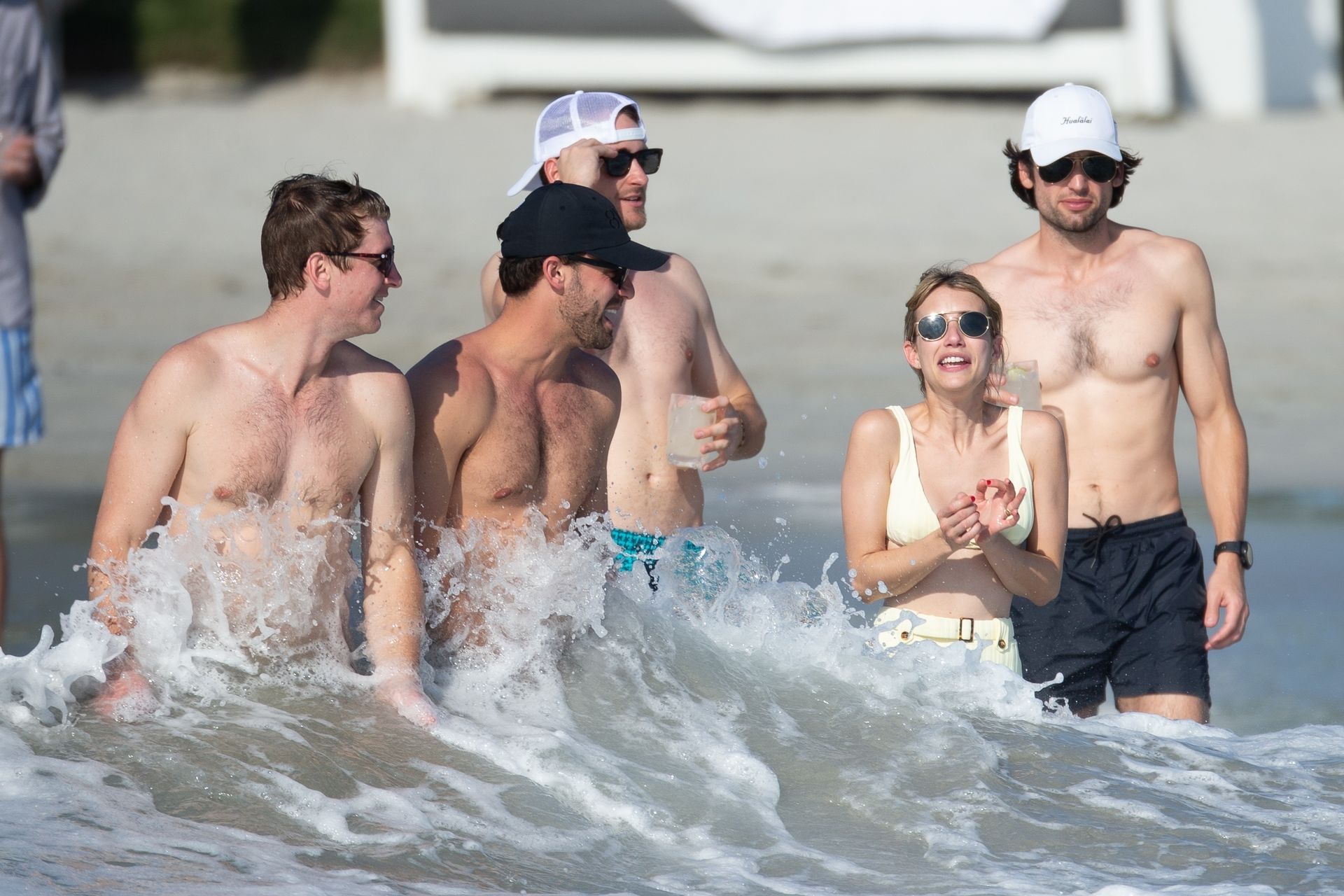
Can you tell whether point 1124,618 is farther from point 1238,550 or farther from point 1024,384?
point 1024,384

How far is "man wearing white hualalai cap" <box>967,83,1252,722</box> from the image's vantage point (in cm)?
497

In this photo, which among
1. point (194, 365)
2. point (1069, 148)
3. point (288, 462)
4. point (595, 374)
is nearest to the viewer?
point (194, 365)

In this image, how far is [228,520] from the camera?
13.2 ft

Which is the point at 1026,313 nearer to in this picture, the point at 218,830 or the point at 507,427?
the point at 507,427

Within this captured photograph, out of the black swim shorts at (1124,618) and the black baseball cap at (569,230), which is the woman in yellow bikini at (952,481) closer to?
the black swim shorts at (1124,618)

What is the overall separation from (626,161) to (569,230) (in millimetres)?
894

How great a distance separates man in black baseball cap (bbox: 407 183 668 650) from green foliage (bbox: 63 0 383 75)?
19.4 meters

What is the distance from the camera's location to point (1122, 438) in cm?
506

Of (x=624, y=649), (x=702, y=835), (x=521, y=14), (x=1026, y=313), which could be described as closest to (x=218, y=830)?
(x=702, y=835)

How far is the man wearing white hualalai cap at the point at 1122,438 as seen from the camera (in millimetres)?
4973

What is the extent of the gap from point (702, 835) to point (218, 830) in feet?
3.72

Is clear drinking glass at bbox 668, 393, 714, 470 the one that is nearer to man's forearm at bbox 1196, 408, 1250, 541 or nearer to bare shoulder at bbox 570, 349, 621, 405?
bare shoulder at bbox 570, 349, 621, 405

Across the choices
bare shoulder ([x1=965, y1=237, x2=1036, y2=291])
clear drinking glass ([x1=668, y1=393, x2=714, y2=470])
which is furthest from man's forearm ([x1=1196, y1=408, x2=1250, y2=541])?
clear drinking glass ([x1=668, y1=393, x2=714, y2=470])

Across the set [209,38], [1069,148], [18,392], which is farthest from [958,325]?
[209,38]
